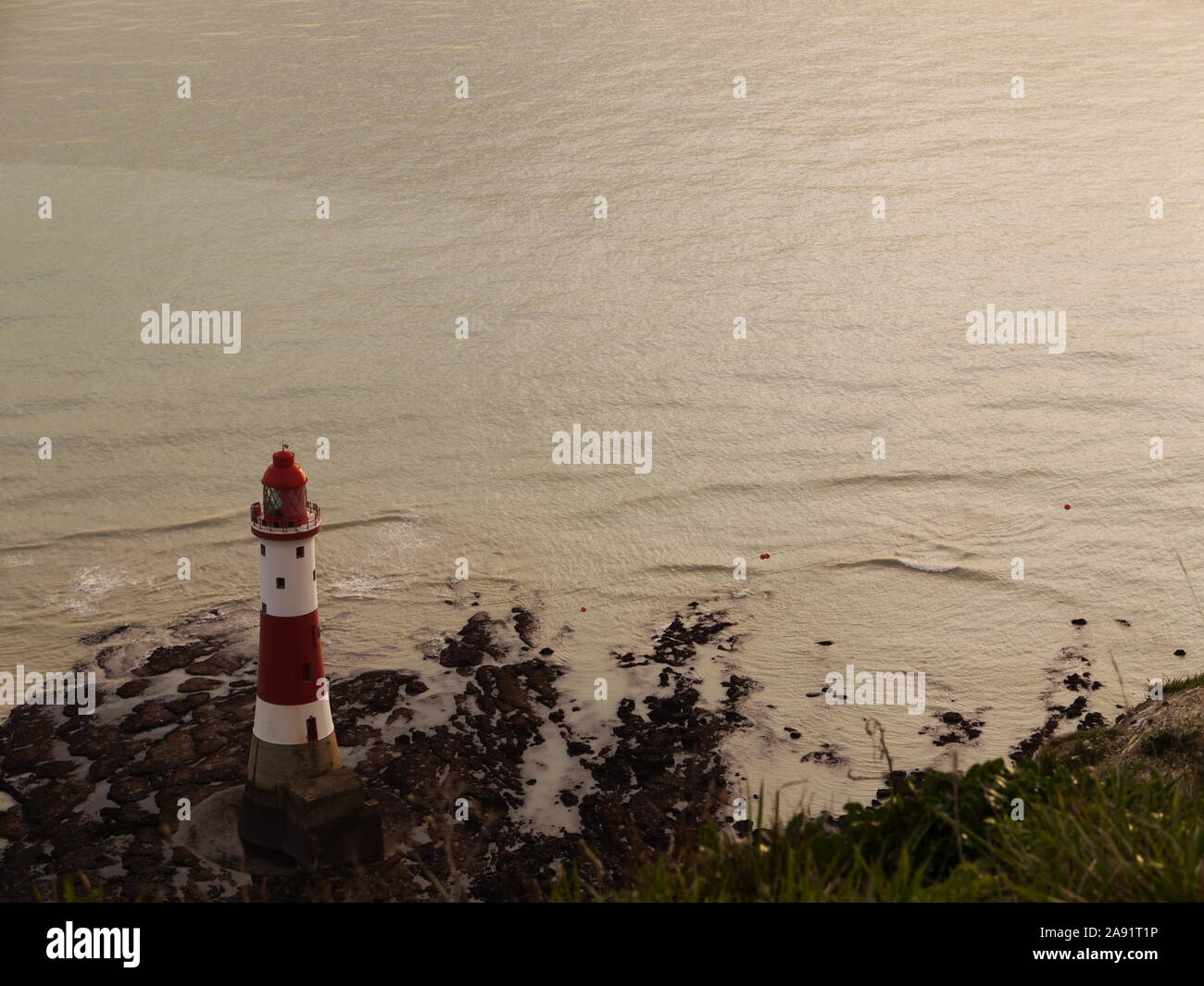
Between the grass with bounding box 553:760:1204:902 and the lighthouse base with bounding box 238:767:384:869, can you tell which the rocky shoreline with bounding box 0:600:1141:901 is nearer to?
the lighthouse base with bounding box 238:767:384:869

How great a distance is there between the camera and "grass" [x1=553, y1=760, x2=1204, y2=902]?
687 cm

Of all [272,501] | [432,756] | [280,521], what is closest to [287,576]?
[280,521]

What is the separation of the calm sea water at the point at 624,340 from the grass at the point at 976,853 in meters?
7.33

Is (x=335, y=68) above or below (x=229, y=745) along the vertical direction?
above

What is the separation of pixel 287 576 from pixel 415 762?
354cm

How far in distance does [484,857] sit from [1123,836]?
850 centimetres

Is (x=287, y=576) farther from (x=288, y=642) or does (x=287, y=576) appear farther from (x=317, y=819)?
(x=317, y=819)

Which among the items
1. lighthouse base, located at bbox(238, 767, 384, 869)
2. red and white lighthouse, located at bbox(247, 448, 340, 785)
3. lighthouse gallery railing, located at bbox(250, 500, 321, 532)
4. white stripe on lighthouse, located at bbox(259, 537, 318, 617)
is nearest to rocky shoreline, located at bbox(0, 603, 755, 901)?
lighthouse base, located at bbox(238, 767, 384, 869)

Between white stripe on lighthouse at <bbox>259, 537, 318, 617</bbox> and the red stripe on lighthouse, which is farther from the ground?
white stripe on lighthouse at <bbox>259, 537, 318, 617</bbox>

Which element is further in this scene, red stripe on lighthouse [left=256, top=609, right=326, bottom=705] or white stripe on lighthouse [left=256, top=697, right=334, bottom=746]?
white stripe on lighthouse [left=256, top=697, right=334, bottom=746]

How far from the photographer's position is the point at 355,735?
55.2 feet

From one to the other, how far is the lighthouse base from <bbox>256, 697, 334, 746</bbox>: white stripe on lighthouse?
0.45m

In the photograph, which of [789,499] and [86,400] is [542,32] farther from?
[789,499]
